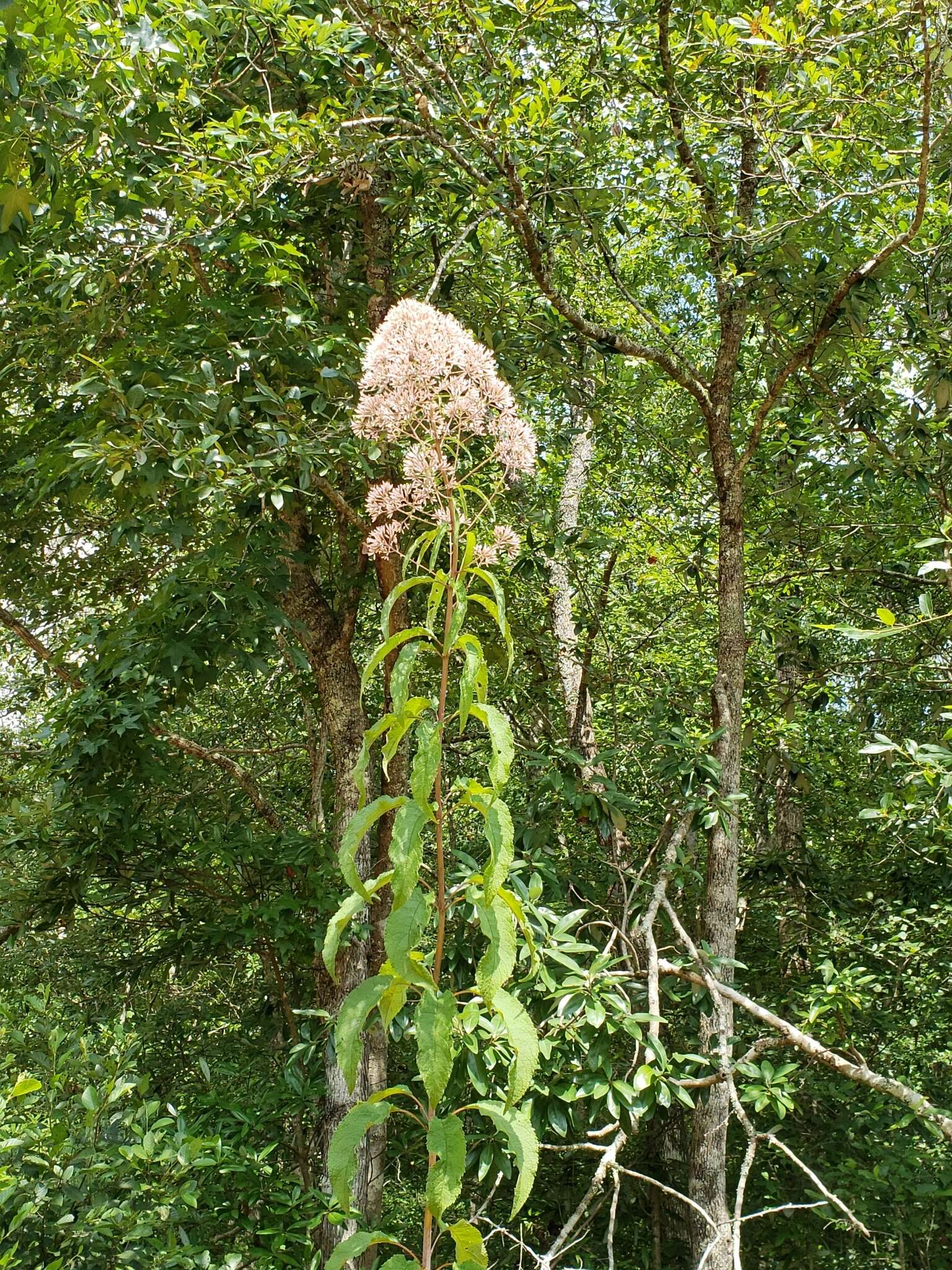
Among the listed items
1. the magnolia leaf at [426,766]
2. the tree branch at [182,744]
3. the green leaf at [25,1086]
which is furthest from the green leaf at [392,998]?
the tree branch at [182,744]

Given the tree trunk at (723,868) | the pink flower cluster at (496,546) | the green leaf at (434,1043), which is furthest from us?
the tree trunk at (723,868)

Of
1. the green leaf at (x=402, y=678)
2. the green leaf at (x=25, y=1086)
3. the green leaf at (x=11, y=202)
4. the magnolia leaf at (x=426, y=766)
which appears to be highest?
the green leaf at (x=11, y=202)

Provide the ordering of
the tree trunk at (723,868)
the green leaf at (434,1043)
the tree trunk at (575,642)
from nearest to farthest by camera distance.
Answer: the green leaf at (434,1043) < the tree trunk at (723,868) < the tree trunk at (575,642)

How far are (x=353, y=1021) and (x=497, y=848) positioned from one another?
1.05 ft

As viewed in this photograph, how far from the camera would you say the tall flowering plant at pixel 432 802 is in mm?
1448

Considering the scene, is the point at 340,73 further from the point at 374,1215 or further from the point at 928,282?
the point at 374,1215

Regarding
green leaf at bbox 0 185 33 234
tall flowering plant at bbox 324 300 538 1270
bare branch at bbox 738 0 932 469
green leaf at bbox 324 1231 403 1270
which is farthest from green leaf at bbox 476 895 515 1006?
bare branch at bbox 738 0 932 469

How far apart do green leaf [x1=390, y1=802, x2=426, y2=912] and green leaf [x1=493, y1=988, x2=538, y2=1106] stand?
0.19 meters

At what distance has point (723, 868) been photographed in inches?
142

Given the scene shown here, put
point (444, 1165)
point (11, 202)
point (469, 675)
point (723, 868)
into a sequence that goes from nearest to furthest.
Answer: point (444, 1165)
point (469, 675)
point (11, 202)
point (723, 868)

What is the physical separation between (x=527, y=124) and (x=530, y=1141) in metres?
3.01

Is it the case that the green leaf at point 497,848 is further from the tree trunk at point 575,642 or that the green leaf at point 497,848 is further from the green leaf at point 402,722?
the tree trunk at point 575,642

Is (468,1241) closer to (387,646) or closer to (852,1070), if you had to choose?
(387,646)

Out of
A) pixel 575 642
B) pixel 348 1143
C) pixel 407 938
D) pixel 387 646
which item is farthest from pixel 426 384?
pixel 575 642
